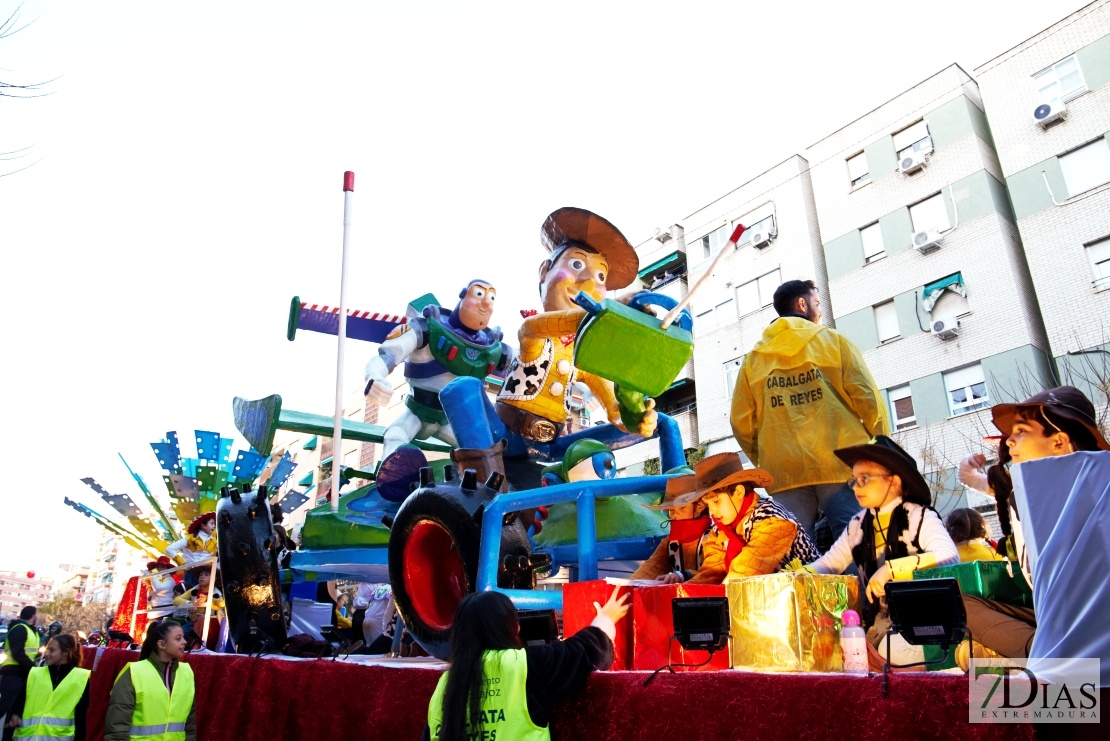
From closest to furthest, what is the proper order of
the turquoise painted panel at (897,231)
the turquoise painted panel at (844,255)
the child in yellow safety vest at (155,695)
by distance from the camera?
1. the child in yellow safety vest at (155,695)
2. the turquoise painted panel at (897,231)
3. the turquoise painted panel at (844,255)

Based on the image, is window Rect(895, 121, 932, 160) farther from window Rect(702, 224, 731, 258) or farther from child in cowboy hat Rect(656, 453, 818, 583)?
child in cowboy hat Rect(656, 453, 818, 583)

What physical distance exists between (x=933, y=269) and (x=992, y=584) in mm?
15190

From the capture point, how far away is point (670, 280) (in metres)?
22.7

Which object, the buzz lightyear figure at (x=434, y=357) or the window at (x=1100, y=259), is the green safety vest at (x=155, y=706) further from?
the window at (x=1100, y=259)

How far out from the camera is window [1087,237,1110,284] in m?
13.6

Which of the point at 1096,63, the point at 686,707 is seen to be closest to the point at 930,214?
the point at 1096,63

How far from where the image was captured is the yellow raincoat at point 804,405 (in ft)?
12.6

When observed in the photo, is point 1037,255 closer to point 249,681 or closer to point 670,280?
point 670,280

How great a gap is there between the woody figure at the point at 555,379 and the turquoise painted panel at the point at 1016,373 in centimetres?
1075

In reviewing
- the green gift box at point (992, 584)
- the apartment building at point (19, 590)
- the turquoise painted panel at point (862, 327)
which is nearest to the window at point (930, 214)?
the turquoise painted panel at point (862, 327)

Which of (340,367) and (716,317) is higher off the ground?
(716,317)

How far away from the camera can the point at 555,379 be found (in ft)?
18.5

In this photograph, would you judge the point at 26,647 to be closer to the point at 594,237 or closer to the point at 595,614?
the point at 595,614

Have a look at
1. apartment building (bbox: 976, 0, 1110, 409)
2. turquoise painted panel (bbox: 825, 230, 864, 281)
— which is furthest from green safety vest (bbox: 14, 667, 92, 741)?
turquoise painted panel (bbox: 825, 230, 864, 281)
